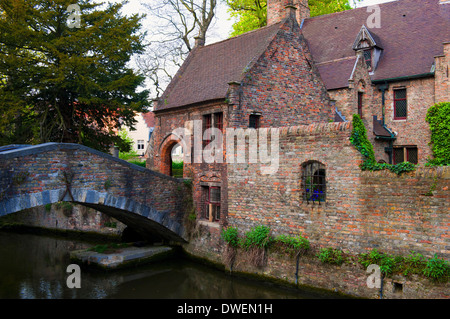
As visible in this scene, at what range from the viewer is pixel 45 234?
2147 centimetres

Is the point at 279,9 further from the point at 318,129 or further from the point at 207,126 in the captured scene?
the point at 318,129

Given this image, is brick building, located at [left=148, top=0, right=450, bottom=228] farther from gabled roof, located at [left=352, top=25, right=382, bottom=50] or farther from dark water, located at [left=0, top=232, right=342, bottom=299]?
dark water, located at [left=0, top=232, right=342, bottom=299]

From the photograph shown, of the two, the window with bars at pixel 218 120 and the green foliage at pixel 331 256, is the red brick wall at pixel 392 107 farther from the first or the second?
the green foliage at pixel 331 256

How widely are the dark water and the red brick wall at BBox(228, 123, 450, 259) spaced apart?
6.01 feet

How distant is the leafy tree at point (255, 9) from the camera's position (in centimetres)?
2648

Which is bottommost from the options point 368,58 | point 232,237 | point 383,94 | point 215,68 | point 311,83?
point 232,237

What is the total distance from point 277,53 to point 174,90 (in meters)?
5.20

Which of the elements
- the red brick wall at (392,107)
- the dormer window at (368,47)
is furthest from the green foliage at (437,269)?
the dormer window at (368,47)

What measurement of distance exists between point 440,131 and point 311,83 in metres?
6.12

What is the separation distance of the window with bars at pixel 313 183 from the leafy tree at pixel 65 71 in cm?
998

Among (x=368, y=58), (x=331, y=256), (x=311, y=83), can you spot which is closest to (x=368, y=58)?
(x=368, y=58)

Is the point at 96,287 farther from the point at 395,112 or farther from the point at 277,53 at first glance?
the point at 395,112

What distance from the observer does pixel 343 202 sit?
9.88m
